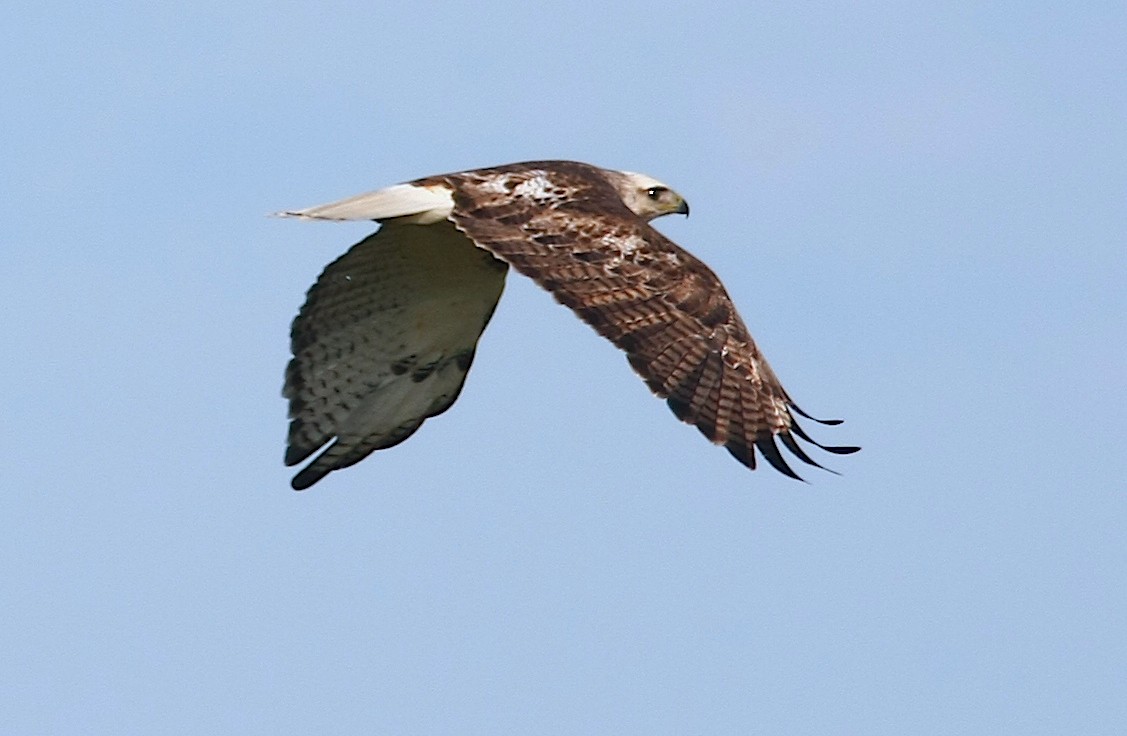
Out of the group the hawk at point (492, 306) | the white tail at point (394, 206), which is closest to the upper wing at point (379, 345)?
the hawk at point (492, 306)

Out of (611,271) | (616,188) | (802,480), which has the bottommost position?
(802,480)

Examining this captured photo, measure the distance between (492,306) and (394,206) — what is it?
62.3 inches

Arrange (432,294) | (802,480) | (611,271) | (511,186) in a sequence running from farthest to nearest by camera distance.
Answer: (432,294), (511,186), (611,271), (802,480)

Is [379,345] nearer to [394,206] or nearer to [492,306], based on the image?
[492,306]

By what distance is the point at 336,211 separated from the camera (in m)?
12.7

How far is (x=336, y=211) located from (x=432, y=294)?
65.5 inches

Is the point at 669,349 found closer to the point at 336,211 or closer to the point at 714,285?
the point at 714,285

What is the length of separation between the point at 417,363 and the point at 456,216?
1.99m

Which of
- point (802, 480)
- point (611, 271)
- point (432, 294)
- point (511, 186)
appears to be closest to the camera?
point (802, 480)

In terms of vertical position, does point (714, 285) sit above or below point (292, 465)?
above

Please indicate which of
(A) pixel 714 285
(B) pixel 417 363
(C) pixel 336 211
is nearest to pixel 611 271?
(A) pixel 714 285

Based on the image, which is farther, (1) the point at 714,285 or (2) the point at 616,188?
(2) the point at 616,188

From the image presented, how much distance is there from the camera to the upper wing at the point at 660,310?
1171 cm

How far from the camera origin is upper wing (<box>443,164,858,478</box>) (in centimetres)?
1171
